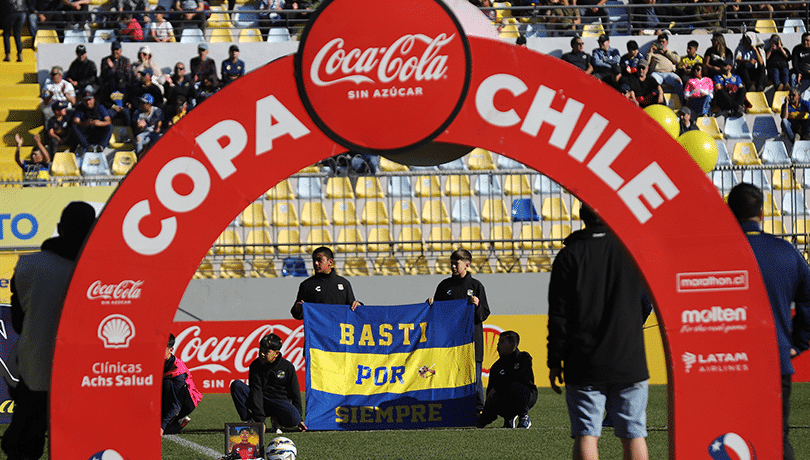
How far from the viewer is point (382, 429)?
9.58 m

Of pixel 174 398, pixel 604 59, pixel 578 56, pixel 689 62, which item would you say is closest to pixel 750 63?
pixel 689 62

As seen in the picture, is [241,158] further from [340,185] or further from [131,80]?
[131,80]

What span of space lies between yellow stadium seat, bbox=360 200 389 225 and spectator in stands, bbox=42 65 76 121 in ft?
21.8

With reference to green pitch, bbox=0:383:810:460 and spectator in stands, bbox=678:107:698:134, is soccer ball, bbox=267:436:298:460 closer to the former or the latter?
green pitch, bbox=0:383:810:460

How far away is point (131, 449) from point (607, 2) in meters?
18.1

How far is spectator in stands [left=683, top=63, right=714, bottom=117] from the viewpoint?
1795 cm

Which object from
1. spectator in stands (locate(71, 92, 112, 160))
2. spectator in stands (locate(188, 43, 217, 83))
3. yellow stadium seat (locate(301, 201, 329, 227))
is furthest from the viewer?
spectator in stands (locate(188, 43, 217, 83))

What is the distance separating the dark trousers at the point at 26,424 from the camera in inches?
216

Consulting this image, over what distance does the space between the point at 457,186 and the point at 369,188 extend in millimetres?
1533

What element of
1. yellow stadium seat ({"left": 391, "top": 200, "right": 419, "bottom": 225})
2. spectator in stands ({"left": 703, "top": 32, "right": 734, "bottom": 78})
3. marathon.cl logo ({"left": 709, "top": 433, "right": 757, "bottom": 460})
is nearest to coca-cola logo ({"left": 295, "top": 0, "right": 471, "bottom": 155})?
marathon.cl logo ({"left": 709, "top": 433, "right": 757, "bottom": 460})

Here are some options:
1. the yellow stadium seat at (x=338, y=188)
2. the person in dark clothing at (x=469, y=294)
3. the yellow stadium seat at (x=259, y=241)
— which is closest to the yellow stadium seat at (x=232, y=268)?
the yellow stadium seat at (x=259, y=241)

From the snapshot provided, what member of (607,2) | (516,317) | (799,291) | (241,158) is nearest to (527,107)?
(241,158)

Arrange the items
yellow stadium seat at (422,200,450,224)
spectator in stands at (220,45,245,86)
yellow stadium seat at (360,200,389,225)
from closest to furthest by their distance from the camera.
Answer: yellow stadium seat at (422,200,450,224)
yellow stadium seat at (360,200,389,225)
spectator in stands at (220,45,245,86)

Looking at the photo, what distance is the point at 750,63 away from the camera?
18.8 m
